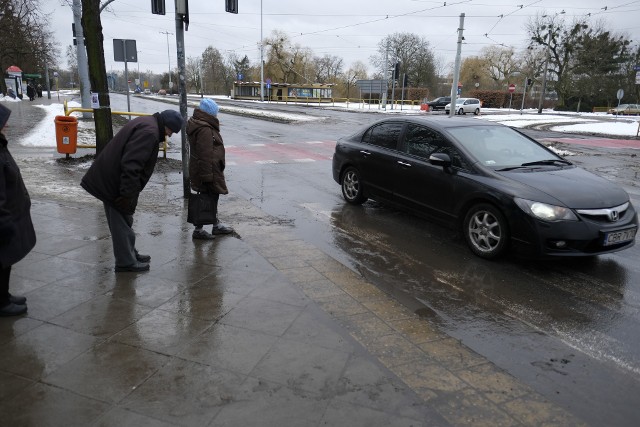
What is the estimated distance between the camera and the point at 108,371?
3039 mm

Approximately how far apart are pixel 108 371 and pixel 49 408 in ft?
1.37

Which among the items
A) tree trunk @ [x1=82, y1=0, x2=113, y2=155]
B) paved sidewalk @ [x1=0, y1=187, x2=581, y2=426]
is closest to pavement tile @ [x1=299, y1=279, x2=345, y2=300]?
paved sidewalk @ [x1=0, y1=187, x2=581, y2=426]

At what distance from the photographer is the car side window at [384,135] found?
7144 mm

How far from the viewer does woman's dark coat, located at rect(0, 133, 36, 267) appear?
3.38 m

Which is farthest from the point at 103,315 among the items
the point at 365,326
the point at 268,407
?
the point at 365,326

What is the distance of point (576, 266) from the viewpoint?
214 inches

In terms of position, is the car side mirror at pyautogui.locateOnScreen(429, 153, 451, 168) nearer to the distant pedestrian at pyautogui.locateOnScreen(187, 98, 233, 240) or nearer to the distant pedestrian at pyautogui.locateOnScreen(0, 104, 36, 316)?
the distant pedestrian at pyautogui.locateOnScreen(187, 98, 233, 240)

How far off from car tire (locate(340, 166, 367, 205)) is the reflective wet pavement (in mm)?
2785

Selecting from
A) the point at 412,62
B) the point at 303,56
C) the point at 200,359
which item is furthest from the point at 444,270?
the point at 303,56

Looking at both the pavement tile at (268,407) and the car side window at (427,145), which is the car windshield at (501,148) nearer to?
the car side window at (427,145)

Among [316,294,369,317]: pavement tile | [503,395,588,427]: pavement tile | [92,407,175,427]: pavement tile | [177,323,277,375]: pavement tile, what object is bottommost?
[316,294,369,317]: pavement tile

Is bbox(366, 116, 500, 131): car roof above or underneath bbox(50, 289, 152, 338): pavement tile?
above

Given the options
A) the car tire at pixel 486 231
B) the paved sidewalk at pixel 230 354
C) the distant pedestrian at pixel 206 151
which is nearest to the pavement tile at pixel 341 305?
the paved sidewalk at pixel 230 354

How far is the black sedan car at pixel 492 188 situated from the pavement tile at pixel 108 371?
382cm
